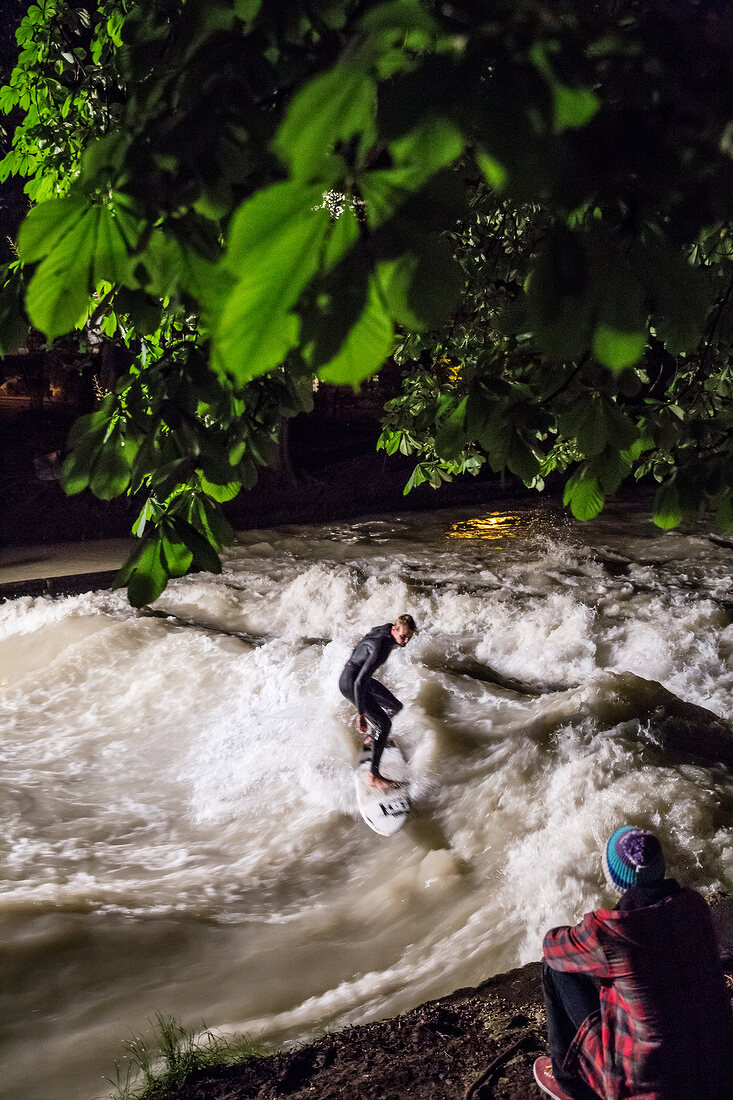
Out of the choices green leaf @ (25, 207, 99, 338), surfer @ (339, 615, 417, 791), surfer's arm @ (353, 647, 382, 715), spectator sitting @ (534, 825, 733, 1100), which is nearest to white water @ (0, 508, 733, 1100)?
surfer @ (339, 615, 417, 791)

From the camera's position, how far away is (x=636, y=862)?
276 cm

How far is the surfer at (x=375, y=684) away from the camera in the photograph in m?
7.18

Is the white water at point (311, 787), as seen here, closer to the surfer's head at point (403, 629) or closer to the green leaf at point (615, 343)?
the surfer's head at point (403, 629)

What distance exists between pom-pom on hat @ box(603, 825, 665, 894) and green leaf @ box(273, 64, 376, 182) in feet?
8.45

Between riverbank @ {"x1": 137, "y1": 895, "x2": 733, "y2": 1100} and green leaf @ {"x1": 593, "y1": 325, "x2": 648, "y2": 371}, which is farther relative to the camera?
riverbank @ {"x1": 137, "y1": 895, "x2": 733, "y2": 1100}

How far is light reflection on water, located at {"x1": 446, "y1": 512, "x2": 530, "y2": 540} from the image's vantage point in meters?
17.2

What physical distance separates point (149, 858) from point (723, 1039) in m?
5.72

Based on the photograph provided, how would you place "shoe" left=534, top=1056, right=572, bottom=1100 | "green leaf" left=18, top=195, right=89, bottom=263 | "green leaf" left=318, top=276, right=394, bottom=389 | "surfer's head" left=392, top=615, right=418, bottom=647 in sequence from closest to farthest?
"green leaf" left=318, top=276, right=394, bottom=389 → "green leaf" left=18, top=195, right=89, bottom=263 → "shoe" left=534, top=1056, right=572, bottom=1100 → "surfer's head" left=392, top=615, right=418, bottom=647

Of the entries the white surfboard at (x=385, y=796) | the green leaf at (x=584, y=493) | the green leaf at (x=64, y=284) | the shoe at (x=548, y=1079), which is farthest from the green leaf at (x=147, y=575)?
the white surfboard at (x=385, y=796)

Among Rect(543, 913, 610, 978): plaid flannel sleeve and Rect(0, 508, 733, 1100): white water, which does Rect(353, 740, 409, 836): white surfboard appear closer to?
Rect(0, 508, 733, 1100): white water

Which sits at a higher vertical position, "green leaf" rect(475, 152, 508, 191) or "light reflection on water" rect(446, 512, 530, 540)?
"green leaf" rect(475, 152, 508, 191)

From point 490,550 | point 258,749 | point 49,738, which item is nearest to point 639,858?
point 258,749

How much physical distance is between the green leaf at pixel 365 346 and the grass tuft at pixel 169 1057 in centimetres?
399

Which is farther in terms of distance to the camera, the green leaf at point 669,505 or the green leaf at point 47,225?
the green leaf at point 669,505
